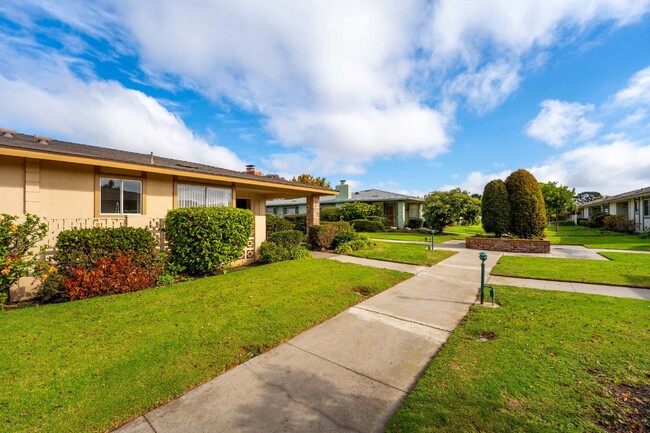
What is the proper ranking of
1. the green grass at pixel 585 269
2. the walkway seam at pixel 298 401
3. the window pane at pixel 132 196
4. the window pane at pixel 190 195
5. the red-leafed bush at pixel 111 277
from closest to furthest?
the walkway seam at pixel 298 401 < the red-leafed bush at pixel 111 277 < the green grass at pixel 585 269 < the window pane at pixel 132 196 < the window pane at pixel 190 195

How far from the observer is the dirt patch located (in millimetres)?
2230

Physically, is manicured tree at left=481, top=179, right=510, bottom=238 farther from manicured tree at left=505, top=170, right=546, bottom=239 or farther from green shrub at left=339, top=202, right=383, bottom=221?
green shrub at left=339, top=202, right=383, bottom=221

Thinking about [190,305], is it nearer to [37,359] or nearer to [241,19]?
[37,359]

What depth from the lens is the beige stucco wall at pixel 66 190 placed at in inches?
254

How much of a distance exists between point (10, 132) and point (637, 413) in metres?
14.4

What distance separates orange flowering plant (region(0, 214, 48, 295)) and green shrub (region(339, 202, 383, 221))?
853 inches

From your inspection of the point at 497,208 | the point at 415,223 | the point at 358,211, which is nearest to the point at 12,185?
the point at 497,208

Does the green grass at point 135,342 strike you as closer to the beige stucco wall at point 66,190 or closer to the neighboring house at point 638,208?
the beige stucco wall at point 66,190

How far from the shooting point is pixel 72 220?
21.3ft

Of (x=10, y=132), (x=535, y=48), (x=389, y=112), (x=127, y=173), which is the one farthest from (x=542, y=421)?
(x=389, y=112)

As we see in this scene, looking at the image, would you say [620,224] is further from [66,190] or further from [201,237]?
[66,190]

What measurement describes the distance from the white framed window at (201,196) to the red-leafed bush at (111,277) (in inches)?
107

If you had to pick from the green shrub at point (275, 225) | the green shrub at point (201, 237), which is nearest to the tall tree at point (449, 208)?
the green shrub at point (275, 225)

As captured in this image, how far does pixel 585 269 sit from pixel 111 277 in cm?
1358
